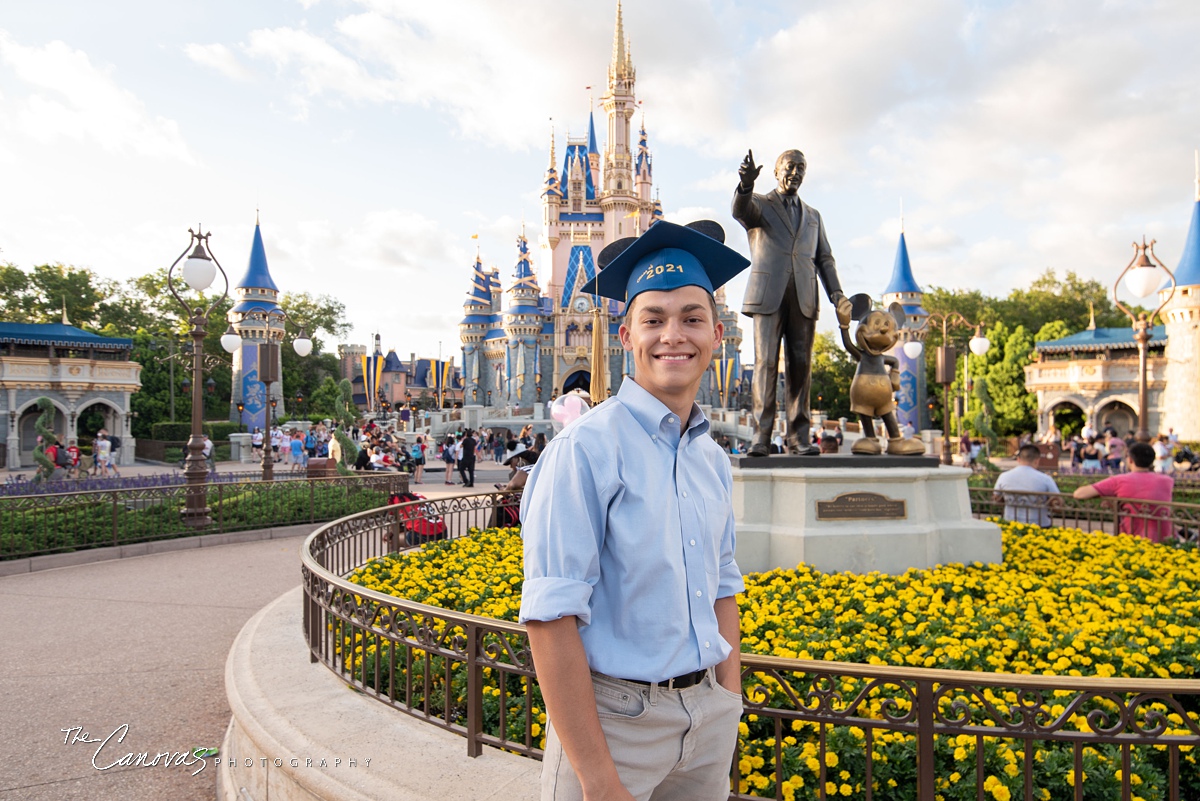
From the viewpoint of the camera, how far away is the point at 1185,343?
31.1 m

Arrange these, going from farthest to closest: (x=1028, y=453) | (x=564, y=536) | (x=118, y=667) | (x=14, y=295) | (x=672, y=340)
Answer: (x=14, y=295) < (x=1028, y=453) < (x=118, y=667) < (x=672, y=340) < (x=564, y=536)

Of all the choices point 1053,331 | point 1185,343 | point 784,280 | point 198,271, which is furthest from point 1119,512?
point 1053,331

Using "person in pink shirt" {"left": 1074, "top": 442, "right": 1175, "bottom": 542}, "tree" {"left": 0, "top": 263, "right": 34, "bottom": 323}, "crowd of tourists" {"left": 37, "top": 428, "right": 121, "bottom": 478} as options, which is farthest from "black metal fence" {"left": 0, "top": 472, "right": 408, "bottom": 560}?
"tree" {"left": 0, "top": 263, "right": 34, "bottom": 323}

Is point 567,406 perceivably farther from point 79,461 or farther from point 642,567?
point 79,461

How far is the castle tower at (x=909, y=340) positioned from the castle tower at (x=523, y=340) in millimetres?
25910

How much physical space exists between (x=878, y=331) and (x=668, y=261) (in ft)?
16.6

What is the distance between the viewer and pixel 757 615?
14.2 feet

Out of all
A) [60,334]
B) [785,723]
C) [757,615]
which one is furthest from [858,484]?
[60,334]

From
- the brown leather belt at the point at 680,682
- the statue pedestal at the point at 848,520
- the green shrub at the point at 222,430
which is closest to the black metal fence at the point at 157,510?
the statue pedestal at the point at 848,520

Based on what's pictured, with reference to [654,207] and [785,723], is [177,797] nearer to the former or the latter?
[785,723]

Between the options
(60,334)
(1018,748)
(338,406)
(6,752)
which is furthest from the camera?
(60,334)

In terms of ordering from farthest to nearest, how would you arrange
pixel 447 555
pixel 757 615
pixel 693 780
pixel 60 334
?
1. pixel 60 334
2. pixel 447 555
3. pixel 757 615
4. pixel 693 780

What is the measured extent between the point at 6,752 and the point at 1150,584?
7315 millimetres

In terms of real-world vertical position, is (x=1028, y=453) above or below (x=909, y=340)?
below
